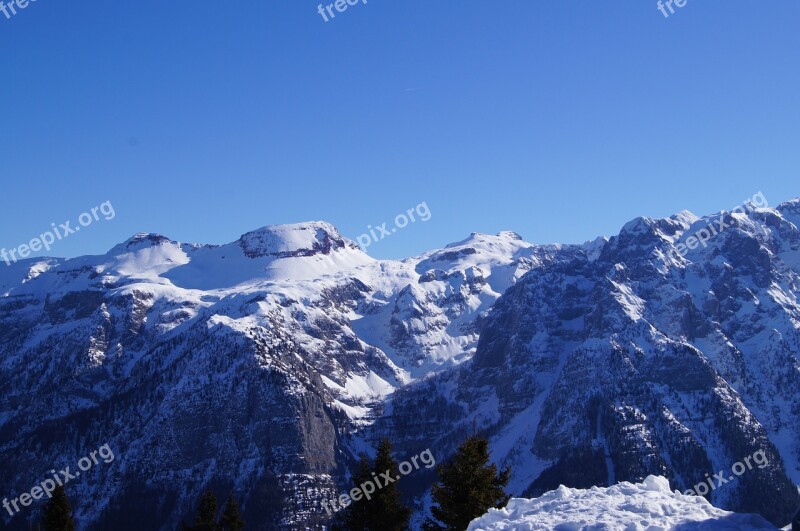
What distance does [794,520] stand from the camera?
1164 inches

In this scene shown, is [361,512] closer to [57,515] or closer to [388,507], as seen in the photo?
[388,507]

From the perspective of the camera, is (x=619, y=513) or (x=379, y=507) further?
(x=379, y=507)

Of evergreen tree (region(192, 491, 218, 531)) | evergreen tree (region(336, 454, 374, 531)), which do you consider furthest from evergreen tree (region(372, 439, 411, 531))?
evergreen tree (region(192, 491, 218, 531))

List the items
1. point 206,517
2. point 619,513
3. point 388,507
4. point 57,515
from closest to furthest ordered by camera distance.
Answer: point 619,513
point 388,507
point 57,515
point 206,517

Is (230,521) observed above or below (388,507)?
above

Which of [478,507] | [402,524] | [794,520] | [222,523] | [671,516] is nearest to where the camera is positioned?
[794,520]

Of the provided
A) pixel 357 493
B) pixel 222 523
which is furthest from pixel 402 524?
pixel 222 523

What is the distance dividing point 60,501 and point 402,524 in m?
34.2

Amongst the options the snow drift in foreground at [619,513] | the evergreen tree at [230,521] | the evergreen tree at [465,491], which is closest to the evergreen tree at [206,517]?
the evergreen tree at [230,521]

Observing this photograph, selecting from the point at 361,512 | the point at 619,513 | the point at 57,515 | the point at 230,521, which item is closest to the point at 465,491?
the point at 361,512

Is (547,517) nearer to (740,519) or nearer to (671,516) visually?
(671,516)

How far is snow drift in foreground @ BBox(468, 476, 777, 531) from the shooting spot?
3084 centimetres

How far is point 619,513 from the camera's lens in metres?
31.8

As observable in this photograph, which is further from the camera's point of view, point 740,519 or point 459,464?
point 459,464
